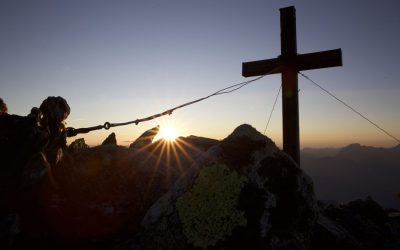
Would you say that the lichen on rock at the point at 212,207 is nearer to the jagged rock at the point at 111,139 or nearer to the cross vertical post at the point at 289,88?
the cross vertical post at the point at 289,88

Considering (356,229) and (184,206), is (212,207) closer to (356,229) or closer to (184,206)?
(184,206)


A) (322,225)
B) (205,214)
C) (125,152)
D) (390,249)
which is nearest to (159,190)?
(125,152)

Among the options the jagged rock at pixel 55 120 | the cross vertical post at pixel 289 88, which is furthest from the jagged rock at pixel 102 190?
the cross vertical post at pixel 289 88

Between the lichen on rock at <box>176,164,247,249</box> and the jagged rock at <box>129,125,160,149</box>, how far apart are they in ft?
14.3

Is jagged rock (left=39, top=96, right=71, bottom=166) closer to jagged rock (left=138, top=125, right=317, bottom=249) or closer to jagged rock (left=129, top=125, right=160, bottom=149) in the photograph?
jagged rock (left=129, top=125, right=160, bottom=149)

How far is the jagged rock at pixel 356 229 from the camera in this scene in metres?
5.95

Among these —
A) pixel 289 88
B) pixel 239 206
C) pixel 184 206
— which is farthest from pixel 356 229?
pixel 184 206

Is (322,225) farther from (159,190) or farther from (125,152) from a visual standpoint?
(125,152)

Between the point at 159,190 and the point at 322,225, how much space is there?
135 inches

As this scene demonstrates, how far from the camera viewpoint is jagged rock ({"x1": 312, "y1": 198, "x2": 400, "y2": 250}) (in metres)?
5.95

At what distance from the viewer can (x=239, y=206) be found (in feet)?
16.4

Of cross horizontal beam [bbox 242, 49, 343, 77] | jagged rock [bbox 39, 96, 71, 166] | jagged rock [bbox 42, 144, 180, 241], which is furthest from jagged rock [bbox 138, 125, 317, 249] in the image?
cross horizontal beam [bbox 242, 49, 343, 77]

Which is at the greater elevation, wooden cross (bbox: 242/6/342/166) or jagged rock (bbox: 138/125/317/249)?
wooden cross (bbox: 242/6/342/166)

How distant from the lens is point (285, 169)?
548cm
